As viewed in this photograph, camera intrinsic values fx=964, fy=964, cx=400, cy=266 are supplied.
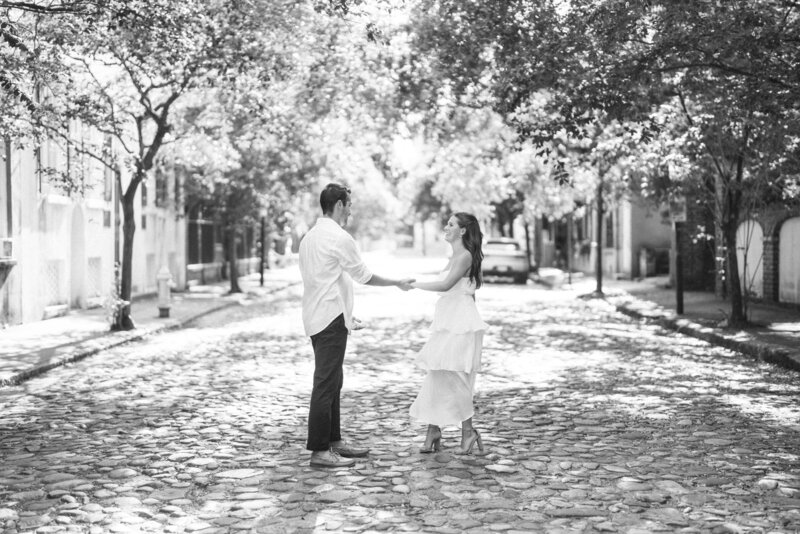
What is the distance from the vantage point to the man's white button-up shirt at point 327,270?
20.8 feet

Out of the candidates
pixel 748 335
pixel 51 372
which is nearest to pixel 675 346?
pixel 748 335

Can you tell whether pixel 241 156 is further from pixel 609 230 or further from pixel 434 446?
pixel 434 446

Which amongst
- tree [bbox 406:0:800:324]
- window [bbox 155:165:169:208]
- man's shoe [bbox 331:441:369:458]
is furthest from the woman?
window [bbox 155:165:169:208]

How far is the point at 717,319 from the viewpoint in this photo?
17766mm

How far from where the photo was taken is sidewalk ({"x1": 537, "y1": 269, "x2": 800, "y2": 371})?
13039mm

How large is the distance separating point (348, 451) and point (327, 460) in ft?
1.08

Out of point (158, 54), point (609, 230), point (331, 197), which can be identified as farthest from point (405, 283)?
point (609, 230)

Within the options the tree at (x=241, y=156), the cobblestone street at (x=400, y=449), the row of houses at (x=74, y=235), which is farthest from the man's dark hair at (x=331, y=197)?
the tree at (x=241, y=156)

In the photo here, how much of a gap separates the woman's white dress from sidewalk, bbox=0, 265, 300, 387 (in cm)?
581

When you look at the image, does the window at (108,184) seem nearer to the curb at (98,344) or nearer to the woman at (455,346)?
the curb at (98,344)

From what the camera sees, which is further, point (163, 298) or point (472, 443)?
point (163, 298)

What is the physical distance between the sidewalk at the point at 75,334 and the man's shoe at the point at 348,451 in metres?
5.43

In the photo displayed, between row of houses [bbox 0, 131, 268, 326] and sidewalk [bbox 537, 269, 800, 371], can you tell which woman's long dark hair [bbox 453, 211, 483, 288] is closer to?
sidewalk [bbox 537, 269, 800, 371]

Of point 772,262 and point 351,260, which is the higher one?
point 351,260
